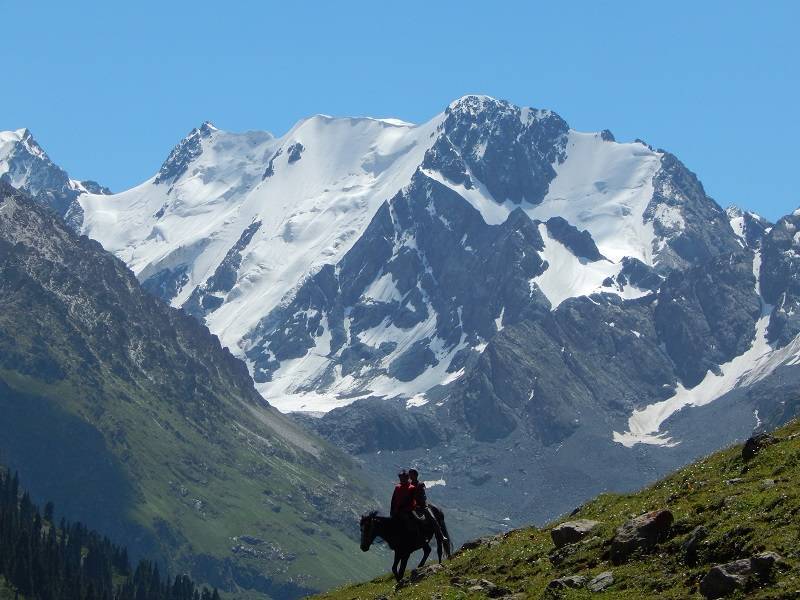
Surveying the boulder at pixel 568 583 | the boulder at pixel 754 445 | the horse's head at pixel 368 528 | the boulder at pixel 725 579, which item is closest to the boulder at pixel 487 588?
the boulder at pixel 568 583

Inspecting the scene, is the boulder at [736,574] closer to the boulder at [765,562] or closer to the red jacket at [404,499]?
the boulder at [765,562]

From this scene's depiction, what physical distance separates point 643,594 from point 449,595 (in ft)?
25.2

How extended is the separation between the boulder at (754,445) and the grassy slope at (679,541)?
1.35 ft

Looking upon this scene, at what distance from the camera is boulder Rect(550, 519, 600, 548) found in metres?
46.1

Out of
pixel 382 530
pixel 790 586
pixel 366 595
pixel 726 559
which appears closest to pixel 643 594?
pixel 726 559

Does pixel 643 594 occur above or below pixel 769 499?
below

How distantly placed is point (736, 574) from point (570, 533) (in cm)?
1192

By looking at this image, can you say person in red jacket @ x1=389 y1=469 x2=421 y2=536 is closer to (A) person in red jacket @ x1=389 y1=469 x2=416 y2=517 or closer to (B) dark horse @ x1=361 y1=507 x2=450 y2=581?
(A) person in red jacket @ x1=389 y1=469 x2=416 y2=517

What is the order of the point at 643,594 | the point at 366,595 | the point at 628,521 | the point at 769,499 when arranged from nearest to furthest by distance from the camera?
the point at 643,594 < the point at 769,499 < the point at 628,521 < the point at 366,595

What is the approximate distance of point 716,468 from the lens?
164 feet

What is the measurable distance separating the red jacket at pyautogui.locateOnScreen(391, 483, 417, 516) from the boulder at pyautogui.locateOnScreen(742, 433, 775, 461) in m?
11.7

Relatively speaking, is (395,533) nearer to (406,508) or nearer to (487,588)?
(406,508)

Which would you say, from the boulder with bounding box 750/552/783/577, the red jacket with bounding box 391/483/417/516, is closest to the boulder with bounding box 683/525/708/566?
the boulder with bounding box 750/552/783/577

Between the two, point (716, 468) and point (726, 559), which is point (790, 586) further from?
point (716, 468)
